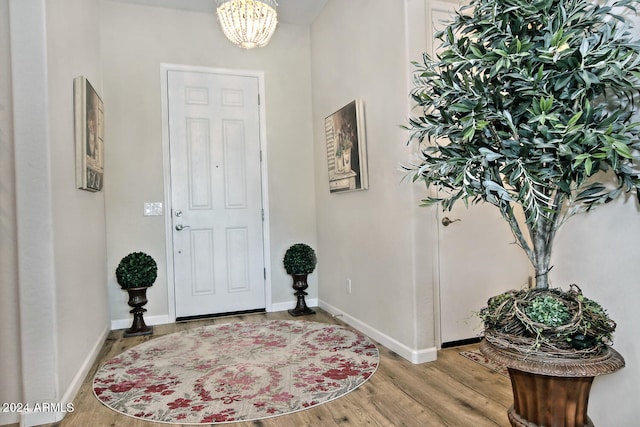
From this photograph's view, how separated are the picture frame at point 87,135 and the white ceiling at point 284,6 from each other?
1.27 m

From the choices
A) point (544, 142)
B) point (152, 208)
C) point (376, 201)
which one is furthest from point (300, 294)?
point (544, 142)

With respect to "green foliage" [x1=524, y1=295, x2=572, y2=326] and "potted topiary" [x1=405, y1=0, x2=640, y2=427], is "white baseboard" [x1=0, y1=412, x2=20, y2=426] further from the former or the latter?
"green foliage" [x1=524, y1=295, x2=572, y2=326]

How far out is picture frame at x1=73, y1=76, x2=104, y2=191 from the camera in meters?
2.56

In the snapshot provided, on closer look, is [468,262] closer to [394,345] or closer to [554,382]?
[394,345]

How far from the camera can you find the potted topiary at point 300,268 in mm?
3992

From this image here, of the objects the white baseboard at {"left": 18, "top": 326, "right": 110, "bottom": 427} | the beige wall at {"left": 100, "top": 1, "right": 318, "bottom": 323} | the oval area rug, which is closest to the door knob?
the oval area rug

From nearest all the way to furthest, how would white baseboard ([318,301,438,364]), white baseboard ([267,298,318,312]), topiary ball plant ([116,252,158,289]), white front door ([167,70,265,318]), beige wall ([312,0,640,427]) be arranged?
beige wall ([312,0,640,427])
white baseboard ([318,301,438,364])
topiary ball plant ([116,252,158,289])
white front door ([167,70,265,318])
white baseboard ([267,298,318,312])

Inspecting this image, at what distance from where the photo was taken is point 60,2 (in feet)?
7.68

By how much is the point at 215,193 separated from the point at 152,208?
0.60 metres

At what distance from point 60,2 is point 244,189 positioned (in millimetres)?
2153

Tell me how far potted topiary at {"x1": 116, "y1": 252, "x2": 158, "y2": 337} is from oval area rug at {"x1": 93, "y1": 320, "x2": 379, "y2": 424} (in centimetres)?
32

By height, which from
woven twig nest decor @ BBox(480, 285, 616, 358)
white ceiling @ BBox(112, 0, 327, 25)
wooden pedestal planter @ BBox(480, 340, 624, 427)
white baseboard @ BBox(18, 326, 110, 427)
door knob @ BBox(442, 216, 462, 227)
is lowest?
white baseboard @ BBox(18, 326, 110, 427)

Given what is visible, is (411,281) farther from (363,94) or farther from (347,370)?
(363,94)

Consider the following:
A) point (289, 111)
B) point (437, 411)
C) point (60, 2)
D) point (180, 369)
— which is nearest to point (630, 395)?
point (437, 411)
